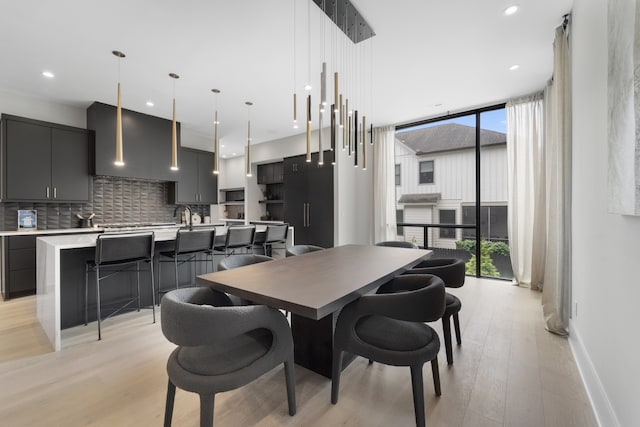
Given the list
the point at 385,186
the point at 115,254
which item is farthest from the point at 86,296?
the point at 385,186

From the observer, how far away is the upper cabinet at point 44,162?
3785 mm

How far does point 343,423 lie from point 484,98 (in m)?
4.53

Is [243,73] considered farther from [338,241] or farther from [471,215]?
[471,215]

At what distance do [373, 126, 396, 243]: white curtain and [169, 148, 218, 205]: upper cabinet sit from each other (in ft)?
11.7

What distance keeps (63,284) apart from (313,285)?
8.70 ft

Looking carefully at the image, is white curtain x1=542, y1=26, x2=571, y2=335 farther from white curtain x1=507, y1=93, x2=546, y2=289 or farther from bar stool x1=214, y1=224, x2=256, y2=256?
bar stool x1=214, y1=224, x2=256, y2=256

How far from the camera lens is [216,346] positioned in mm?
1427

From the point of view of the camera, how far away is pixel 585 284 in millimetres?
2008

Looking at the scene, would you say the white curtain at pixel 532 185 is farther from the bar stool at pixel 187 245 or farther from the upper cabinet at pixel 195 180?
the upper cabinet at pixel 195 180

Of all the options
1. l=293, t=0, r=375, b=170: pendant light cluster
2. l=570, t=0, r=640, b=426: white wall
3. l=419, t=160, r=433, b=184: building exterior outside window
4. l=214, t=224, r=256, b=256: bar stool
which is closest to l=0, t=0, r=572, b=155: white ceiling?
l=293, t=0, r=375, b=170: pendant light cluster

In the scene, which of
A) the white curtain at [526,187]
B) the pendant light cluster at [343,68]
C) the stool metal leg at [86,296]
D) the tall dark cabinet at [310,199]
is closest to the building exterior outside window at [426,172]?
the white curtain at [526,187]

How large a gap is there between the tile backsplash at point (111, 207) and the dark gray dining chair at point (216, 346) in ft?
14.9

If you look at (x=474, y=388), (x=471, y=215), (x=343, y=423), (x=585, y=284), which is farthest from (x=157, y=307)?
(x=471, y=215)

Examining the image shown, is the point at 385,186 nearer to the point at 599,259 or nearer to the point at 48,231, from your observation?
the point at 599,259
